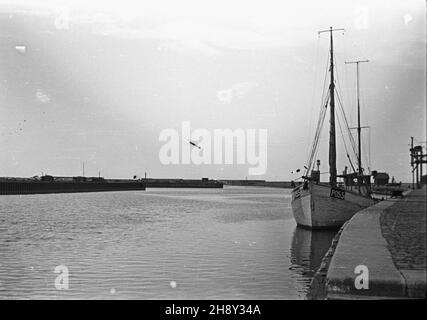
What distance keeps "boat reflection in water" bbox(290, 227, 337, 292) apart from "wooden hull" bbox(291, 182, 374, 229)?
0.67 meters

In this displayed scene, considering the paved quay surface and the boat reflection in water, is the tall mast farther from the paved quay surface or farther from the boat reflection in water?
the paved quay surface

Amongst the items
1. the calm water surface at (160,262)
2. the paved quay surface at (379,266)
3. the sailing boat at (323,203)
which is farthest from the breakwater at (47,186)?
the paved quay surface at (379,266)

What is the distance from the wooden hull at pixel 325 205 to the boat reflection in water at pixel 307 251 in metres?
0.67

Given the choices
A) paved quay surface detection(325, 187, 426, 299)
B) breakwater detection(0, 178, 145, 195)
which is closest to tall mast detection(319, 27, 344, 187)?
paved quay surface detection(325, 187, 426, 299)

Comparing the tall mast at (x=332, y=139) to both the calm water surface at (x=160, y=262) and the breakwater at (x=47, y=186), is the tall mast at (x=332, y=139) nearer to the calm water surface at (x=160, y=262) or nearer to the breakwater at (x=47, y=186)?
the calm water surface at (x=160, y=262)

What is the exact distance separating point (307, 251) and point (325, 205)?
372 inches

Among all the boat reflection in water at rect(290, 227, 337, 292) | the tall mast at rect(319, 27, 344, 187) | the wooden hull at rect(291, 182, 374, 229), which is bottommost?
the boat reflection in water at rect(290, 227, 337, 292)

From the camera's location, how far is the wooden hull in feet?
106

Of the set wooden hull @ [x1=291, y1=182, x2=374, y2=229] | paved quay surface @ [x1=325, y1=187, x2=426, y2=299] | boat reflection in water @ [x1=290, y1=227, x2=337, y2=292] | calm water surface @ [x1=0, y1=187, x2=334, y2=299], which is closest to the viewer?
paved quay surface @ [x1=325, y1=187, x2=426, y2=299]

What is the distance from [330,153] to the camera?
3734cm

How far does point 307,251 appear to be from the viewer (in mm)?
23578
